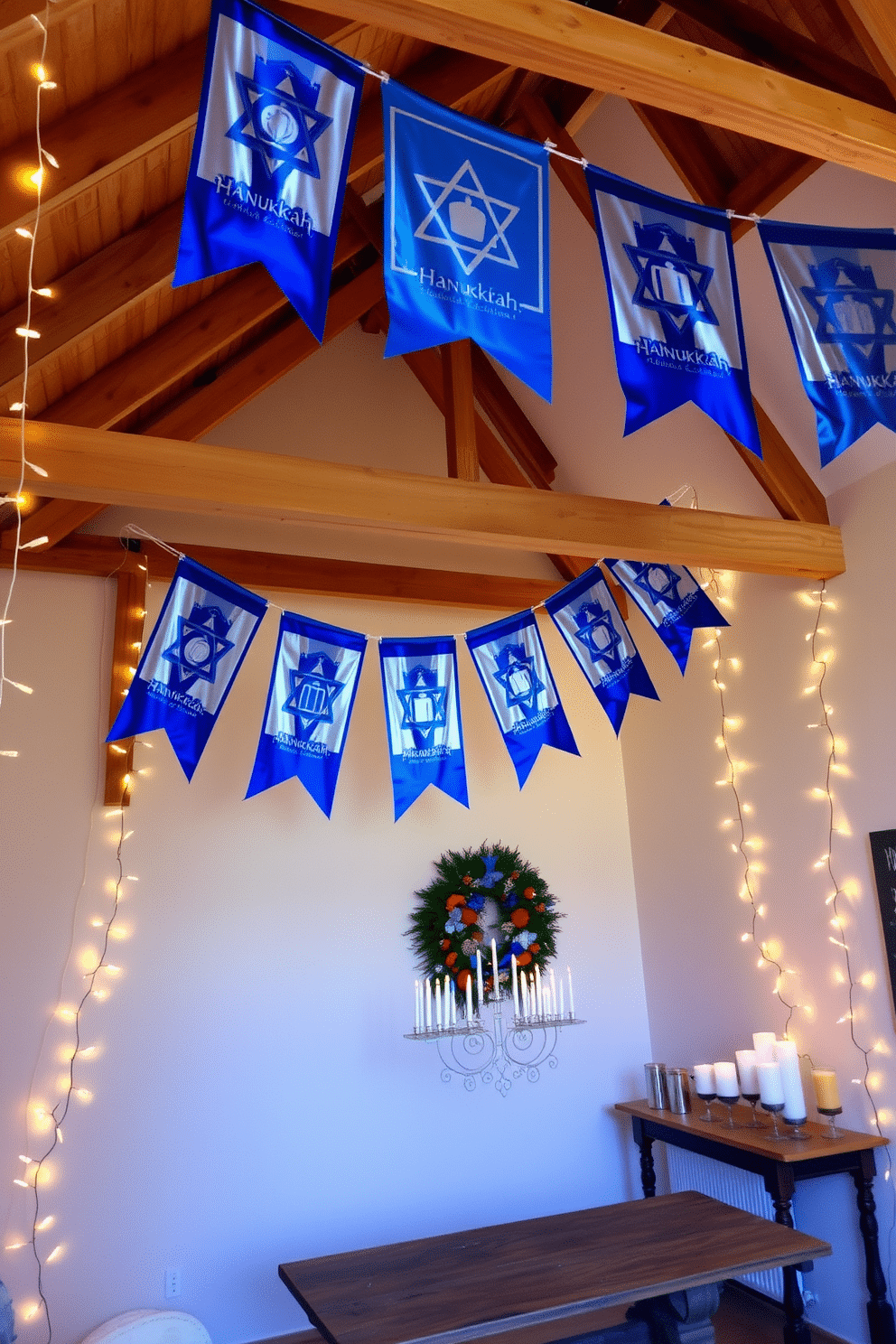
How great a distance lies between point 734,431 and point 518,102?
2360mm

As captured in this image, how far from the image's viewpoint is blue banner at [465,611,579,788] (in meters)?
3.98

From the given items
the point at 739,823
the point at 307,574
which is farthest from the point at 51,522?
the point at 739,823

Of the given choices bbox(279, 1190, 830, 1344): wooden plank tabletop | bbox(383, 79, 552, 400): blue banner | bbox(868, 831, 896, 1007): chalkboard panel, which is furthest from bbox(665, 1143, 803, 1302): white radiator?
bbox(383, 79, 552, 400): blue banner

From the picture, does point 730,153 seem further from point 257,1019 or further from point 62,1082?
point 62,1082

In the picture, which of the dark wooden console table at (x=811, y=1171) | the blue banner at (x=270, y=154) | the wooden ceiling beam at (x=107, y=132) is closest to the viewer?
the blue banner at (x=270, y=154)

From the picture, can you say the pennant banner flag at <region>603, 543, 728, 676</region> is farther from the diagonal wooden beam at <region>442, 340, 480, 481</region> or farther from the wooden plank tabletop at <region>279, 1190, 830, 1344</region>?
the wooden plank tabletop at <region>279, 1190, 830, 1344</region>

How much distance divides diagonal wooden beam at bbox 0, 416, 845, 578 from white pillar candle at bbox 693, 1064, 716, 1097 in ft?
→ 6.74

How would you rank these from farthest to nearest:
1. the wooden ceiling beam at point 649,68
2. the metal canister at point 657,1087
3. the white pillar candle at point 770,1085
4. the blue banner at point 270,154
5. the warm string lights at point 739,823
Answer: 1. the metal canister at point 657,1087
2. the warm string lights at point 739,823
3. the white pillar candle at point 770,1085
4. the blue banner at point 270,154
5. the wooden ceiling beam at point 649,68

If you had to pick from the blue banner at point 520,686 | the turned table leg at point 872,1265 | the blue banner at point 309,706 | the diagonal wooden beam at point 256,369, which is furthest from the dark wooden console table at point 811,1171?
the diagonal wooden beam at point 256,369

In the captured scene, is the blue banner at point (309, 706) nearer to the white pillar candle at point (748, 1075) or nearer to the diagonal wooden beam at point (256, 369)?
the diagonal wooden beam at point (256, 369)

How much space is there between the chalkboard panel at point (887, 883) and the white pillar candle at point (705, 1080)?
843 mm

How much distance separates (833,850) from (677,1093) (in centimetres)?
132

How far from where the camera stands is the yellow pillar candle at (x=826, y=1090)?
3582 millimetres

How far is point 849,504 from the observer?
388 cm
